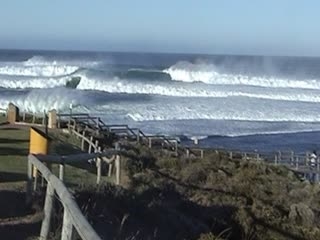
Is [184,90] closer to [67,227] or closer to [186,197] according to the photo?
[186,197]

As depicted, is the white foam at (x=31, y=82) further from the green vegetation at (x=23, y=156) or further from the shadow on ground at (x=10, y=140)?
the shadow on ground at (x=10, y=140)

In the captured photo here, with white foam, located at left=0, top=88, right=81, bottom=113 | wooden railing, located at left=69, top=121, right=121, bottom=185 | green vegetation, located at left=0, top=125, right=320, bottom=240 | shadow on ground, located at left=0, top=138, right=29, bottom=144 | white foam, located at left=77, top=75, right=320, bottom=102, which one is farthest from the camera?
white foam, located at left=77, top=75, right=320, bottom=102

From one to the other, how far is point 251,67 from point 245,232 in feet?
387

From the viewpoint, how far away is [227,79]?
104 meters

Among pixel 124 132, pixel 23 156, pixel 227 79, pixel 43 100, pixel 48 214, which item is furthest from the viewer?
pixel 227 79

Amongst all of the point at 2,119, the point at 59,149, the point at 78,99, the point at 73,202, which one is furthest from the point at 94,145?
the point at 78,99

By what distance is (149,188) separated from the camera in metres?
16.8

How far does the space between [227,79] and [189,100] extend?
28916 mm

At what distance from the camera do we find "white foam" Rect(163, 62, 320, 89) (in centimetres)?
10250

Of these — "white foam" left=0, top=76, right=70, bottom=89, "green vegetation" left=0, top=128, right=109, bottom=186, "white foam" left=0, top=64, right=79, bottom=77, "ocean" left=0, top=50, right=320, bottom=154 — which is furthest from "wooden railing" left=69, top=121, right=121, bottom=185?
"white foam" left=0, top=64, right=79, bottom=77

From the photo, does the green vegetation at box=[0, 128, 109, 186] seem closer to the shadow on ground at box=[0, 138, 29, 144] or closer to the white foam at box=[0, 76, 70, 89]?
the shadow on ground at box=[0, 138, 29, 144]

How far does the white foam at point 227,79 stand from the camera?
102 metres

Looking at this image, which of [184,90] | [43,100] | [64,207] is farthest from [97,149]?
[184,90]

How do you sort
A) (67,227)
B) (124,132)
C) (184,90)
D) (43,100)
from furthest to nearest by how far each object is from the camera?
(184,90), (43,100), (124,132), (67,227)
